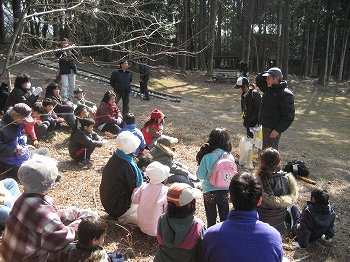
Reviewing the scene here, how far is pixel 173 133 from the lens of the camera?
9.68 m

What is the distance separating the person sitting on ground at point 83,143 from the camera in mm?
6090

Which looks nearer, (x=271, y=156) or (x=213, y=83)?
(x=271, y=156)

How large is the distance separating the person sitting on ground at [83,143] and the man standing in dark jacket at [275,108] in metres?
3.04

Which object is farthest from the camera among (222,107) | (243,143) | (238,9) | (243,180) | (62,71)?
(238,9)

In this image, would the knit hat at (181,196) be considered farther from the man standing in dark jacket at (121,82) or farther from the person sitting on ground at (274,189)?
the man standing in dark jacket at (121,82)

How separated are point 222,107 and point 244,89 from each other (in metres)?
8.80

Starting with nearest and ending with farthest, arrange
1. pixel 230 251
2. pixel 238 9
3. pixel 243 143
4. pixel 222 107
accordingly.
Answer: pixel 230 251 < pixel 243 143 < pixel 222 107 < pixel 238 9

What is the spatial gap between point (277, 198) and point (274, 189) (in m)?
0.12

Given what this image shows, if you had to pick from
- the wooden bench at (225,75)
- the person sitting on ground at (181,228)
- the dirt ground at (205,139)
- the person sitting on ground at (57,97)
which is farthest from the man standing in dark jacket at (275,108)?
the wooden bench at (225,75)

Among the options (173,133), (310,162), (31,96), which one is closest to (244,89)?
(310,162)

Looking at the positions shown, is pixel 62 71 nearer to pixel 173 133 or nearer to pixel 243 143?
pixel 173 133

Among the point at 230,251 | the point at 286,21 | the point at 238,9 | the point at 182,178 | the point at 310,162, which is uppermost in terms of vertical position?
the point at 238,9

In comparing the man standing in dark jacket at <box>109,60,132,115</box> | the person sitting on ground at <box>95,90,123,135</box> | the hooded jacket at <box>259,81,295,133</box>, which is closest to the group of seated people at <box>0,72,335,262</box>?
the person sitting on ground at <box>95,90,123,135</box>

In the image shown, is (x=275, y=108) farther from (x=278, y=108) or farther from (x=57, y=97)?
(x=57, y=97)
